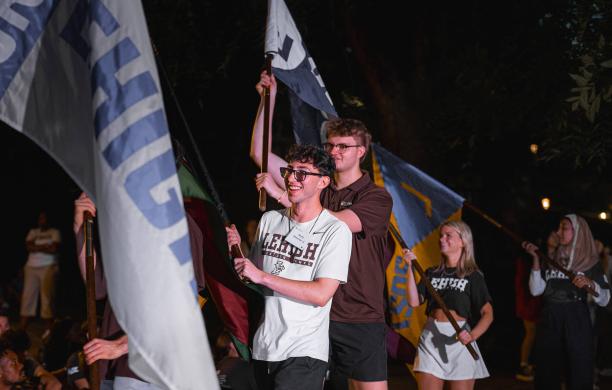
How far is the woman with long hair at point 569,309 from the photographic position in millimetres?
8188

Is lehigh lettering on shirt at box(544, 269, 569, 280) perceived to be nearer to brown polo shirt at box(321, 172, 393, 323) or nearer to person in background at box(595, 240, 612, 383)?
→ person in background at box(595, 240, 612, 383)

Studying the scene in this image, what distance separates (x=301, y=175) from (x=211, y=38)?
8.38 m

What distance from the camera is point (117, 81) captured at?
3.19 metres

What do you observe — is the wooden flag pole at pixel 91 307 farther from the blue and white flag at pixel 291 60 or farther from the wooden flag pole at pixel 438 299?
the wooden flag pole at pixel 438 299

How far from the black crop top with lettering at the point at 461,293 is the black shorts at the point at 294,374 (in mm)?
2730

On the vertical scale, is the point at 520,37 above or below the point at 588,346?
above

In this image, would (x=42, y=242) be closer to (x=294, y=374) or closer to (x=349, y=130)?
(x=349, y=130)

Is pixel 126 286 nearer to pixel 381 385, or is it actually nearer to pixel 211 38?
pixel 381 385

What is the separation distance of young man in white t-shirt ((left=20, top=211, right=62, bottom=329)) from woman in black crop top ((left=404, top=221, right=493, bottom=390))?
8570 millimetres

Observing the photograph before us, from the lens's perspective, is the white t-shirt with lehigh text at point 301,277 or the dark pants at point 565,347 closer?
the white t-shirt with lehigh text at point 301,277

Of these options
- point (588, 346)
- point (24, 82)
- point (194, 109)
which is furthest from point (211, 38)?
point (24, 82)

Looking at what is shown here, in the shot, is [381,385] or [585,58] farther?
[585,58]

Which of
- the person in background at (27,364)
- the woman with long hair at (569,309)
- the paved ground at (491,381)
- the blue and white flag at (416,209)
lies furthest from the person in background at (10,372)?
the woman with long hair at (569,309)

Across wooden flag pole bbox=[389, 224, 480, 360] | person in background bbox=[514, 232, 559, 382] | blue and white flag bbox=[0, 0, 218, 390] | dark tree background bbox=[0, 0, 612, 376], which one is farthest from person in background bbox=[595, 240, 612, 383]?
Result: blue and white flag bbox=[0, 0, 218, 390]
